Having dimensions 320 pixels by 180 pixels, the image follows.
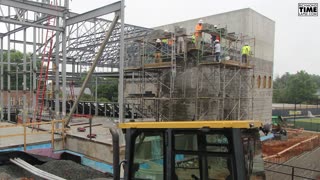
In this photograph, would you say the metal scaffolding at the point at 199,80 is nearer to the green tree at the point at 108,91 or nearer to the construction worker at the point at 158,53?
the construction worker at the point at 158,53

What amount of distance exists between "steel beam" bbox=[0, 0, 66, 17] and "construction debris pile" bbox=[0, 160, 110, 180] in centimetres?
694

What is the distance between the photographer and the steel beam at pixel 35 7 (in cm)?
1200

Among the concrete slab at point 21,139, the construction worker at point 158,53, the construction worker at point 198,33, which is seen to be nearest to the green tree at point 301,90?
the construction worker at point 158,53

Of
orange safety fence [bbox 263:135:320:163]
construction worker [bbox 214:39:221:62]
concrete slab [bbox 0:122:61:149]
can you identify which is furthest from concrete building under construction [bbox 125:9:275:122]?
concrete slab [bbox 0:122:61:149]

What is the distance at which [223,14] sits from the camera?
17.3m

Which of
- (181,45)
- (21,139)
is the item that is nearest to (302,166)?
(181,45)

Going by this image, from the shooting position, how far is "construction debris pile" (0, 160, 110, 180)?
7785 mm

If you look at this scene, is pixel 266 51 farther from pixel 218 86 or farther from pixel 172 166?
pixel 172 166

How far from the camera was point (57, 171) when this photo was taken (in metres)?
8.32

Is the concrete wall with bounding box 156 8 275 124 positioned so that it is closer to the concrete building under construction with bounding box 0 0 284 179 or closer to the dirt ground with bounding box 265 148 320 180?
the concrete building under construction with bounding box 0 0 284 179

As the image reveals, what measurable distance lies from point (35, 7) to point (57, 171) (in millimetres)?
7664

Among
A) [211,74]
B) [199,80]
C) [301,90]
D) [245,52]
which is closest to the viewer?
[245,52]

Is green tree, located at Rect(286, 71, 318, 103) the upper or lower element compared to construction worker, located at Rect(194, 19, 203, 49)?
lower

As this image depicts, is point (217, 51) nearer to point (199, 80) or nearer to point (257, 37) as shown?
point (199, 80)
